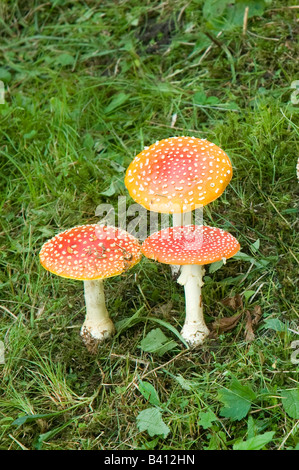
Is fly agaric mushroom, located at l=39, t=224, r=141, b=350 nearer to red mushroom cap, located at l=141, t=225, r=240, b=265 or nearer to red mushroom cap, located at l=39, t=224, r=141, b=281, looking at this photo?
red mushroom cap, located at l=39, t=224, r=141, b=281

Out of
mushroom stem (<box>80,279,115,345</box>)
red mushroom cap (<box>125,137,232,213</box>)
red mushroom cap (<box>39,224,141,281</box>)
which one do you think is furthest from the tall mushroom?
mushroom stem (<box>80,279,115,345</box>)

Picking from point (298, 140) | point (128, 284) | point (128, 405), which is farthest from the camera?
point (298, 140)

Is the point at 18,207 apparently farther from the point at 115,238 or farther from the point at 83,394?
the point at 83,394

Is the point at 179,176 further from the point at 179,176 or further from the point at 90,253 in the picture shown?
the point at 90,253

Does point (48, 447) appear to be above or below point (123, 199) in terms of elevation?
below

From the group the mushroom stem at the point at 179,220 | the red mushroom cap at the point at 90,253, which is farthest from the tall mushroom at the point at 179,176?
the mushroom stem at the point at 179,220

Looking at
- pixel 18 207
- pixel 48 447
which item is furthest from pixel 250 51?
pixel 48 447

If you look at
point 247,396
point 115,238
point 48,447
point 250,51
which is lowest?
point 48,447
